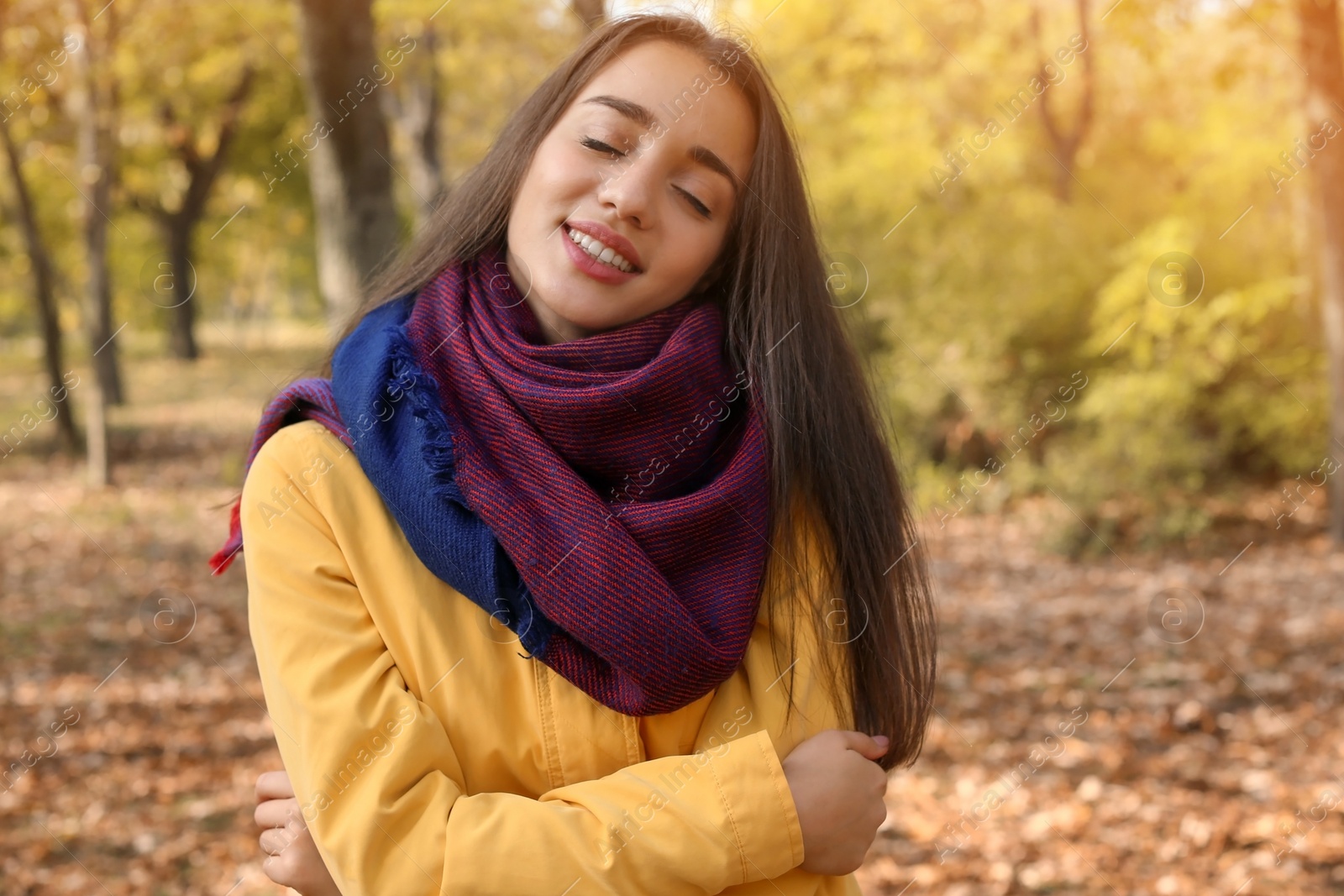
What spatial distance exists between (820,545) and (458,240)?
0.77 m

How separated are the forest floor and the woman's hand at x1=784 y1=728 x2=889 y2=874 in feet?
3.62

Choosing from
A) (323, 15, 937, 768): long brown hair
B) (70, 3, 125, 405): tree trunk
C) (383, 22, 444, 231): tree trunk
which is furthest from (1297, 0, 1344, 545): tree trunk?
(383, 22, 444, 231): tree trunk

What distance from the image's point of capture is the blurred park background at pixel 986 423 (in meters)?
4.06

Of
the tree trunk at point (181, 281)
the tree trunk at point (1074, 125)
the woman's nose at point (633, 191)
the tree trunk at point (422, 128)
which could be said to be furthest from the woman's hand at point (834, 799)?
the tree trunk at point (181, 281)

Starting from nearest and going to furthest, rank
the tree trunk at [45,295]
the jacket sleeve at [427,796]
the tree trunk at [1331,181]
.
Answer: the jacket sleeve at [427,796]
the tree trunk at [1331,181]
the tree trunk at [45,295]

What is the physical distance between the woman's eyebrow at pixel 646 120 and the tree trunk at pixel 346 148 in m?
2.26

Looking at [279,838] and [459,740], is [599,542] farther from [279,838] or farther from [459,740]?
[279,838]

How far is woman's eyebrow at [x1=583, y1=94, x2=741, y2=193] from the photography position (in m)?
1.59

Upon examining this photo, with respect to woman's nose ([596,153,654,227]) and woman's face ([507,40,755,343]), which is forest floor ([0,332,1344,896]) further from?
woman's nose ([596,153,654,227])

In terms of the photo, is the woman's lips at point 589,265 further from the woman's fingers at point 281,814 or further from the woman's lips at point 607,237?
the woman's fingers at point 281,814

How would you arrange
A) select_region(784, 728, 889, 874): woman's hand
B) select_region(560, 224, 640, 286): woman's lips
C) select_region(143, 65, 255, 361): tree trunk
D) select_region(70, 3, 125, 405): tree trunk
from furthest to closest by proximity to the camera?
1. select_region(143, 65, 255, 361): tree trunk
2. select_region(70, 3, 125, 405): tree trunk
3. select_region(560, 224, 640, 286): woman's lips
4. select_region(784, 728, 889, 874): woman's hand

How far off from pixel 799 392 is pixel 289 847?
996 mm

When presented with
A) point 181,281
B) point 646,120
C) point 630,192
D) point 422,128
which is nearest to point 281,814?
point 630,192

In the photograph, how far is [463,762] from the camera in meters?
1.47
